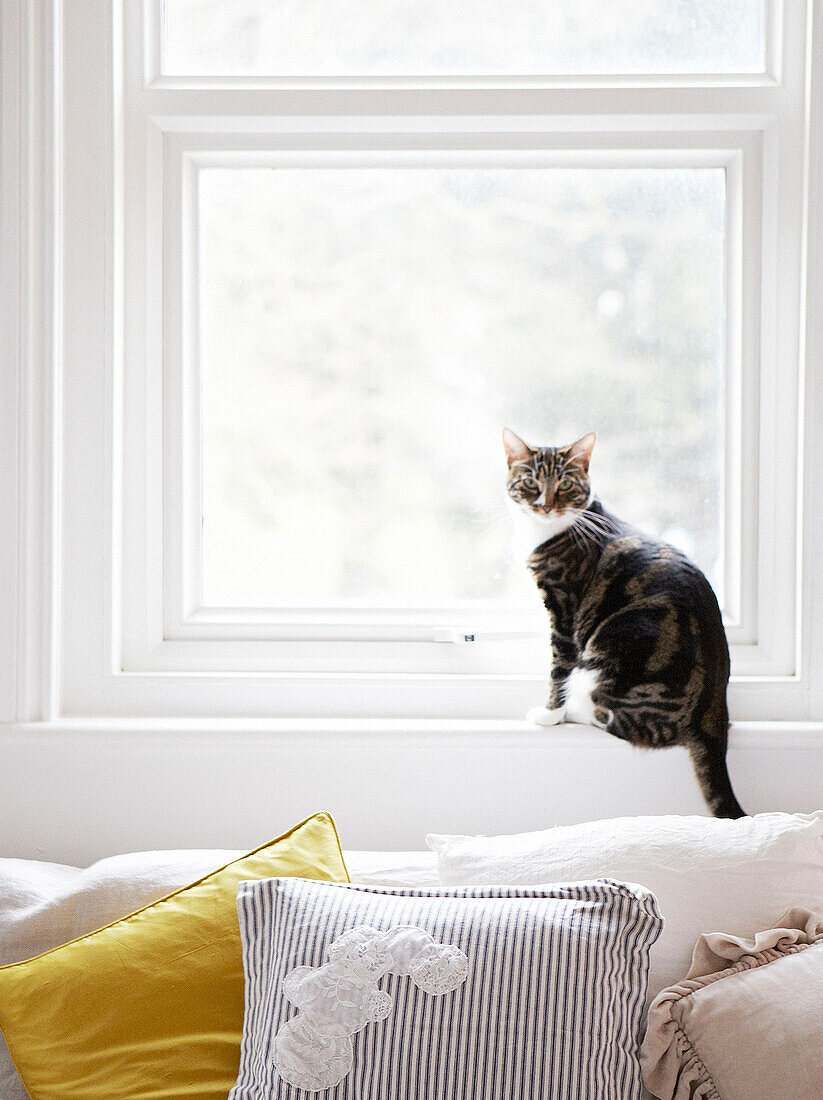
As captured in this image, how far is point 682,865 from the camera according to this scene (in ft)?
3.47

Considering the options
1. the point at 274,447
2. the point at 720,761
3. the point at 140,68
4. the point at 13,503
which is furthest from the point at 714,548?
the point at 140,68

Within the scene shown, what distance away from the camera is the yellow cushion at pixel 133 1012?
931 mm

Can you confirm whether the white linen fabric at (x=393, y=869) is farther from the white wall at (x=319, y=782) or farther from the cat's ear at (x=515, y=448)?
the cat's ear at (x=515, y=448)

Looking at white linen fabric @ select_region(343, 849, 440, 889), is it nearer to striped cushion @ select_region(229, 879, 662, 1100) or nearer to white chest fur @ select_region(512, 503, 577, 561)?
striped cushion @ select_region(229, 879, 662, 1100)

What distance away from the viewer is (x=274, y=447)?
1.67 meters

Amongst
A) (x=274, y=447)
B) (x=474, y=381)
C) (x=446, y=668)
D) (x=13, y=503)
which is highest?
(x=474, y=381)

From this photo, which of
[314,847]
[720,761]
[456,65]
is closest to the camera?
[314,847]

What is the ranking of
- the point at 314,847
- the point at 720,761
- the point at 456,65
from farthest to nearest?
the point at 456,65
the point at 720,761
the point at 314,847

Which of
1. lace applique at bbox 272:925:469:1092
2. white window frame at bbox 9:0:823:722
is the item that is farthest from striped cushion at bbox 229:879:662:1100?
white window frame at bbox 9:0:823:722

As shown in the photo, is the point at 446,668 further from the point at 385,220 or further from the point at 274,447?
the point at 385,220

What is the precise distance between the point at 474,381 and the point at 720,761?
799 mm

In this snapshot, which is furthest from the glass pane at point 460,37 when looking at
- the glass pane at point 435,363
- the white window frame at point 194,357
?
the glass pane at point 435,363

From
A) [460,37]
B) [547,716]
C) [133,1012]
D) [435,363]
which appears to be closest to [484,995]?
[133,1012]

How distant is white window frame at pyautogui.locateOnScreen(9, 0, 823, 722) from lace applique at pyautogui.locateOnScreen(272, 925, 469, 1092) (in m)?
0.70
